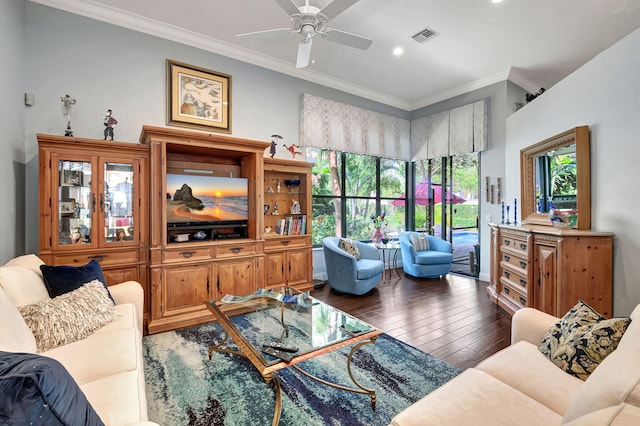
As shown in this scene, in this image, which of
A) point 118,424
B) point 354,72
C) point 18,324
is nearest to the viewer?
point 118,424

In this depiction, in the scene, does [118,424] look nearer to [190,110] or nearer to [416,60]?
[190,110]

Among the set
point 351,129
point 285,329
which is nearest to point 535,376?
point 285,329

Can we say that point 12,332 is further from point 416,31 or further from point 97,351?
point 416,31

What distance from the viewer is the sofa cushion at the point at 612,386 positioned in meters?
0.70

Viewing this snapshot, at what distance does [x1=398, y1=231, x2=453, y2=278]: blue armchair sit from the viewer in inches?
201

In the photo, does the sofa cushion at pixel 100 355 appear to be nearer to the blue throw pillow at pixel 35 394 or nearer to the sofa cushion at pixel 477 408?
the blue throw pillow at pixel 35 394

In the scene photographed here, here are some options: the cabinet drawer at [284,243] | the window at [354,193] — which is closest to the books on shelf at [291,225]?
the cabinet drawer at [284,243]

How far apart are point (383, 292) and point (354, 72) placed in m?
3.63

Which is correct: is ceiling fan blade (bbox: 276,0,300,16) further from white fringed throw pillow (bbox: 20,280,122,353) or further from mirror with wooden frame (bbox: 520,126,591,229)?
mirror with wooden frame (bbox: 520,126,591,229)

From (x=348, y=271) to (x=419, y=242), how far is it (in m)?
2.00

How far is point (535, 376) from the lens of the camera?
146 centimetres

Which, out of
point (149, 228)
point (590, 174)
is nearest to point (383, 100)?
point (590, 174)

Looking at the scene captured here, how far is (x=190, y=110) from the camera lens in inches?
151

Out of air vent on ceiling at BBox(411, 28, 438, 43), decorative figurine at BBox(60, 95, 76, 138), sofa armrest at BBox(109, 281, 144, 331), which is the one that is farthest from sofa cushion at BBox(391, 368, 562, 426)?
air vent on ceiling at BBox(411, 28, 438, 43)
